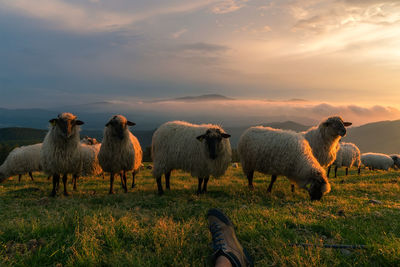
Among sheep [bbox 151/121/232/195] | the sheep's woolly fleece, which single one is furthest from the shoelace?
the sheep's woolly fleece

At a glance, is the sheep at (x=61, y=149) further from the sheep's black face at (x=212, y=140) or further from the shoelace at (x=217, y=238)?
the shoelace at (x=217, y=238)

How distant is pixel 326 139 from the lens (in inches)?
437

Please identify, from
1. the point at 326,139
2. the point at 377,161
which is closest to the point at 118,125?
the point at 326,139

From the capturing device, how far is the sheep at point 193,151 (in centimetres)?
882

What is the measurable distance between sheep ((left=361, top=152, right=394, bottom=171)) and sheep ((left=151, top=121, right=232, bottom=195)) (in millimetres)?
31591

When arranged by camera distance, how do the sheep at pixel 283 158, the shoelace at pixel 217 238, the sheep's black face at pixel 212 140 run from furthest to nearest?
the sheep's black face at pixel 212 140, the sheep at pixel 283 158, the shoelace at pixel 217 238

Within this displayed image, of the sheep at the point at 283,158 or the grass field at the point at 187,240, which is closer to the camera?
the grass field at the point at 187,240

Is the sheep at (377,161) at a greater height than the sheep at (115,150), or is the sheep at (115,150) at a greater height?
the sheep at (115,150)

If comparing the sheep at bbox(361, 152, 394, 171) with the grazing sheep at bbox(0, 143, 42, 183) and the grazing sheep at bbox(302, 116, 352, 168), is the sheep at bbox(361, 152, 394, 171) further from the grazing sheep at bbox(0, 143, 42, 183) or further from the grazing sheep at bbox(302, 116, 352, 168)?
the grazing sheep at bbox(0, 143, 42, 183)

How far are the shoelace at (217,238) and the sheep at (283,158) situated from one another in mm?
5479

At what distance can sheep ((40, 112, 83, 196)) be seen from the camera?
28.6 ft

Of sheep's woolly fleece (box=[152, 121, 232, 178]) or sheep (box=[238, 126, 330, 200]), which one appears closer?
sheep (box=[238, 126, 330, 200])

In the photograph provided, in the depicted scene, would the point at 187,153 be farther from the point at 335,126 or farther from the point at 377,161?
the point at 377,161

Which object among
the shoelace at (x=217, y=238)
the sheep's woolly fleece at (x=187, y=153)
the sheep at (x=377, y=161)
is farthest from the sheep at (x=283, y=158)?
the sheep at (x=377, y=161)
